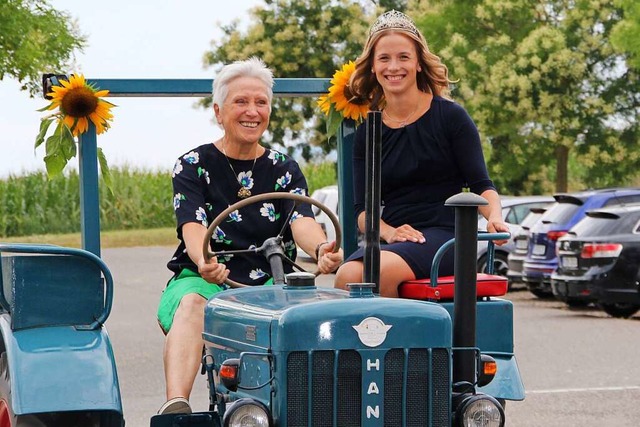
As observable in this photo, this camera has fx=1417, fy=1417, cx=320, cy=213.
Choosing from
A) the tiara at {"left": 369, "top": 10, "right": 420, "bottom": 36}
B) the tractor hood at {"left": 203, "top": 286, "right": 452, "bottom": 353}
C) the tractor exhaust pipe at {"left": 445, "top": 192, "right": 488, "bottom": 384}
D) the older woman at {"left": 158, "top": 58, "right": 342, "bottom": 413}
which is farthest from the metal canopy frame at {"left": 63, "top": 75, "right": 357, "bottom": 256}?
the tractor exhaust pipe at {"left": 445, "top": 192, "right": 488, "bottom": 384}

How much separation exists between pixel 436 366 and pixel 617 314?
15.3 meters

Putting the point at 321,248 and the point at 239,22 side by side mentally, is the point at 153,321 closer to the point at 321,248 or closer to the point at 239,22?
the point at 321,248

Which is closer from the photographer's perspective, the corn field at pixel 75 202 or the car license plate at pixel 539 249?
the car license plate at pixel 539 249

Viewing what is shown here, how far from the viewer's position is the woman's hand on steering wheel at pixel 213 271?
5.79 metres

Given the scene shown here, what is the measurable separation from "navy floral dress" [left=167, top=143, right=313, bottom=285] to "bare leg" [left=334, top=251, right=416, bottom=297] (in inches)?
17.0

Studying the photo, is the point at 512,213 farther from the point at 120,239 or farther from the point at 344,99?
the point at 120,239

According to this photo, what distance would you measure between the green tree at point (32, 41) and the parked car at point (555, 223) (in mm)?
13679

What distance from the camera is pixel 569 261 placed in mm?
19703

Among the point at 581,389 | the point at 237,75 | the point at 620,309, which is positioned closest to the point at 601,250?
the point at 620,309

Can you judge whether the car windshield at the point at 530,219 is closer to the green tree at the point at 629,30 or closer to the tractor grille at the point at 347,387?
the green tree at the point at 629,30

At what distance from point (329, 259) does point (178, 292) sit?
689 mm

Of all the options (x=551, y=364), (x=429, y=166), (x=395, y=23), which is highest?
(x=395, y=23)

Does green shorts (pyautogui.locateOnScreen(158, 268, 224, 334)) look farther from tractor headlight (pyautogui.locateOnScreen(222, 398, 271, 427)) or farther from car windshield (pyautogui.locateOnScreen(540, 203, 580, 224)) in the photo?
car windshield (pyautogui.locateOnScreen(540, 203, 580, 224))

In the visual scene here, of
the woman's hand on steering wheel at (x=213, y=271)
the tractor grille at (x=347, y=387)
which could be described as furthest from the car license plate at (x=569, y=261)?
the tractor grille at (x=347, y=387)
